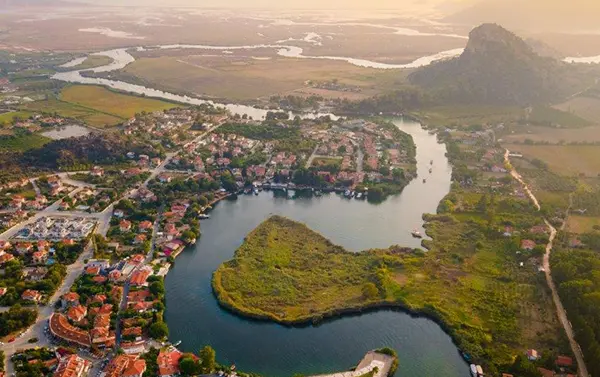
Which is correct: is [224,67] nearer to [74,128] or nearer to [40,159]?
[74,128]

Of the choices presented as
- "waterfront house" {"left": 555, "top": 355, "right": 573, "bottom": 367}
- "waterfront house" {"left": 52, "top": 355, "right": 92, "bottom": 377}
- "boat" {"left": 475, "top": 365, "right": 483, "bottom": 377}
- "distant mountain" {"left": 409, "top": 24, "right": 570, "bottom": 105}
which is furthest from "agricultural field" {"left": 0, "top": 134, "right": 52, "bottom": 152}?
"distant mountain" {"left": 409, "top": 24, "right": 570, "bottom": 105}

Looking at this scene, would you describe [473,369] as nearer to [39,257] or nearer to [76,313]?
[76,313]

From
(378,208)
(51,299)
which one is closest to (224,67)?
(378,208)

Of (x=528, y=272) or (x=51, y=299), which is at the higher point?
(x=528, y=272)

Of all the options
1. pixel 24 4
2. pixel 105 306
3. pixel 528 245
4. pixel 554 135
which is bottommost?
pixel 105 306

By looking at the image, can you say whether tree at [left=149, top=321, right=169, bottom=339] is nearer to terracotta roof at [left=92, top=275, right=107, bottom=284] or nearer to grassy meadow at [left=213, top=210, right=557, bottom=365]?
grassy meadow at [left=213, top=210, right=557, bottom=365]

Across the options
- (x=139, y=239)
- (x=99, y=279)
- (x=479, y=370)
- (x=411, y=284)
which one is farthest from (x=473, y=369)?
(x=139, y=239)
